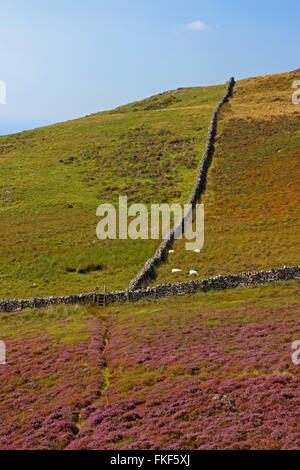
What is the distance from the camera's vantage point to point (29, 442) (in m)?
15.8

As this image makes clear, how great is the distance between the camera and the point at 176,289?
36.1 meters

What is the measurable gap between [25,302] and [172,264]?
52.8ft

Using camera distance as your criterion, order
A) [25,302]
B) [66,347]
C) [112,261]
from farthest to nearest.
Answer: [112,261] < [25,302] < [66,347]

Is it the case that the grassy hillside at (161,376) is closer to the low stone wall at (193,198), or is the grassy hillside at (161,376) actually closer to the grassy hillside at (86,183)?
the low stone wall at (193,198)

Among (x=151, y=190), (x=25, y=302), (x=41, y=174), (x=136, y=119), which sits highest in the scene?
(x=136, y=119)

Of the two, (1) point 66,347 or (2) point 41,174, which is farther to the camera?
(2) point 41,174

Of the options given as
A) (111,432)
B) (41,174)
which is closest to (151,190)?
(41,174)

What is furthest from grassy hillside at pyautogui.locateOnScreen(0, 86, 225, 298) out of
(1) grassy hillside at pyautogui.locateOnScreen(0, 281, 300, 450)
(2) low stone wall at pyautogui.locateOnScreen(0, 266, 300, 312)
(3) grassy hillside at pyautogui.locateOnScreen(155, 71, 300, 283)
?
(1) grassy hillside at pyautogui.locateOnScreen(0, 281, 300, 450)

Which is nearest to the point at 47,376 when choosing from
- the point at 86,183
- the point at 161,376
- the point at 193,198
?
the point at 161,376

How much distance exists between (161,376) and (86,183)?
217ft

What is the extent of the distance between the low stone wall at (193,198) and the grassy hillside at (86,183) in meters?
2.06

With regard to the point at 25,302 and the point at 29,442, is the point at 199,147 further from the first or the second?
the point at 29,442

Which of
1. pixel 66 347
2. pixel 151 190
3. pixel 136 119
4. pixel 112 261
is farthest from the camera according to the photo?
pixel 136 119

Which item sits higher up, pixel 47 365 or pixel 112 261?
pixel 112 261
